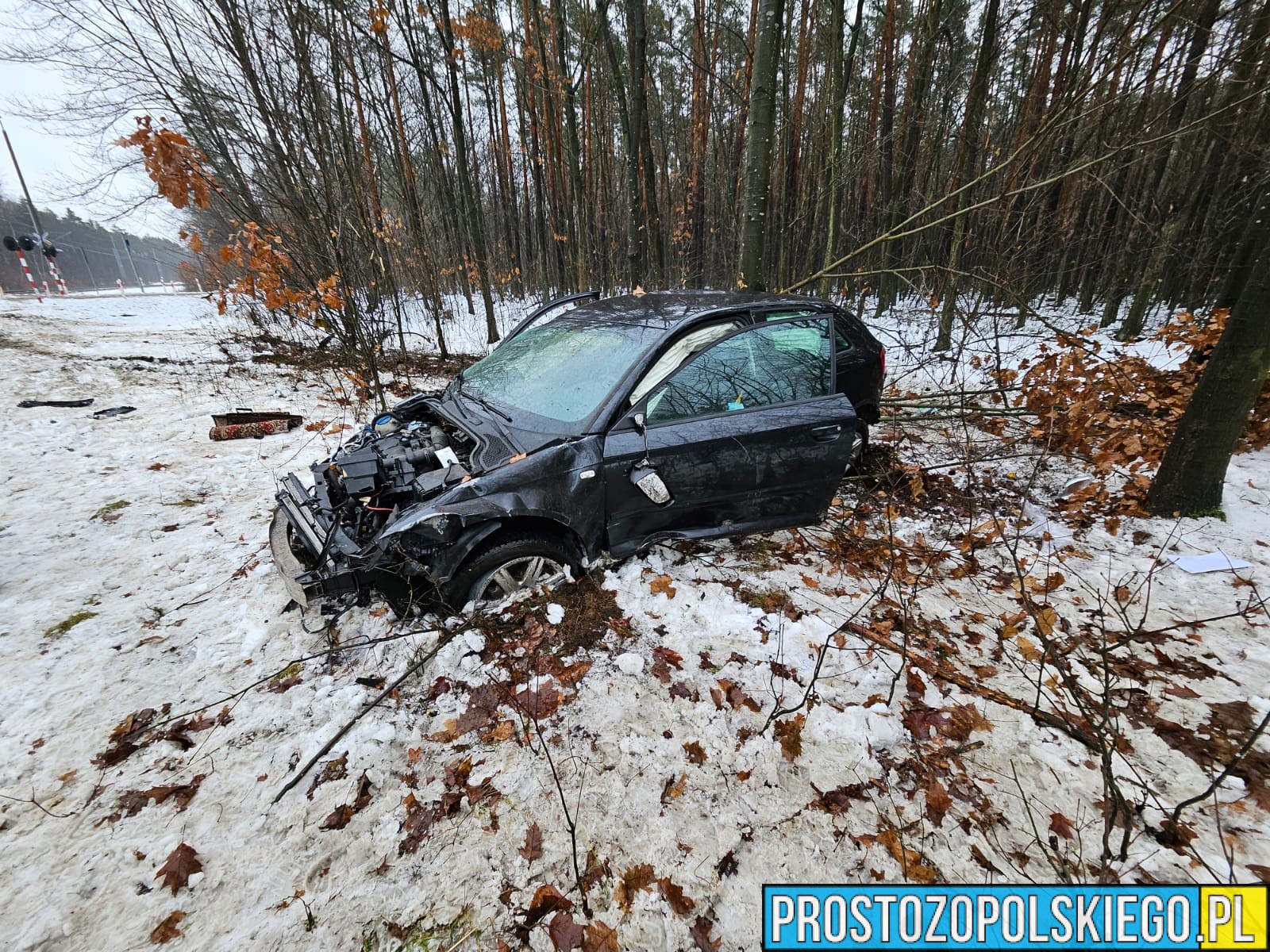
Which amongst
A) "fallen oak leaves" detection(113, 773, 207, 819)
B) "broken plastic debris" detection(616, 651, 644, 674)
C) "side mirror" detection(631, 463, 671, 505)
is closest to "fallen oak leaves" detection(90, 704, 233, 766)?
"fallen oak leaves" detection(113, 773, 207, 819)

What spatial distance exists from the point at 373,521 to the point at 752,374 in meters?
2.39

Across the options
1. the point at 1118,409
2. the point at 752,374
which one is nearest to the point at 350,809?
the point at 752,374

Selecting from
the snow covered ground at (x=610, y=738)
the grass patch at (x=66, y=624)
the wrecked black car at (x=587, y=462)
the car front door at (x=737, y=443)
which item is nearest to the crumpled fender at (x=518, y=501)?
the wrecked black car at (x=587, y=462)

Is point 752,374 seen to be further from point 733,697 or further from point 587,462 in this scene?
point 733,697

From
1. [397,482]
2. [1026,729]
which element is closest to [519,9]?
[397,482]

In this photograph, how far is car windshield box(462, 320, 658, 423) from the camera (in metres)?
2.78

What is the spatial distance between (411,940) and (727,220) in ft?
60.1

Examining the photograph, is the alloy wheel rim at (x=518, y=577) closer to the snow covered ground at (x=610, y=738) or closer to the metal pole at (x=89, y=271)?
the snow covered ground at (x=610, y=738)

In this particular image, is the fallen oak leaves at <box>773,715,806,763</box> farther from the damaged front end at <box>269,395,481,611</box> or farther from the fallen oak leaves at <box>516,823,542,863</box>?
the damaged front end at <box>269,395,481,611</box>

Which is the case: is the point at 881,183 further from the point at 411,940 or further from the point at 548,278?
the point at 411,940

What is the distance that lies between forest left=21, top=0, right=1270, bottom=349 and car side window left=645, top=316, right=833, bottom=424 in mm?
1650

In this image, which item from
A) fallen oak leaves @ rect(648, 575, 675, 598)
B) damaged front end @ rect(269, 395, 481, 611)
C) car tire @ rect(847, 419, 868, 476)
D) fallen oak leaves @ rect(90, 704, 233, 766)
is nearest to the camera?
fallen oak leaves @ rect(90, 704, 233, 766)

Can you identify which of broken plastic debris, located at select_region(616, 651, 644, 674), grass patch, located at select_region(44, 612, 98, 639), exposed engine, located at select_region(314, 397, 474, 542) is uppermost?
exposed engine, located at select_region(314, 397, 474, 542)

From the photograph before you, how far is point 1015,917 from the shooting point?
1499 mm
